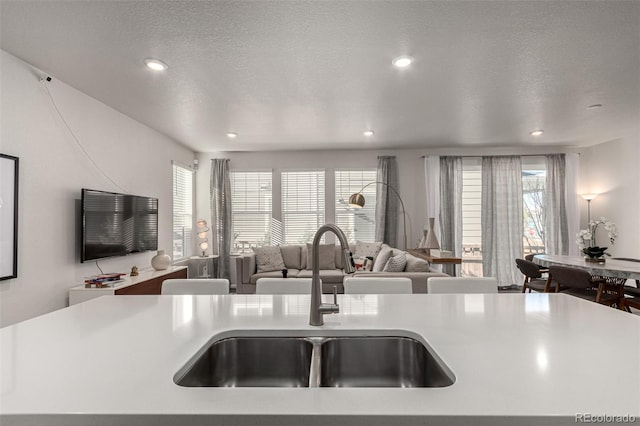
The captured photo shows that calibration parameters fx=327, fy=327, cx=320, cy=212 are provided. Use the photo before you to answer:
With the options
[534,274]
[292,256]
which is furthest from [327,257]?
[534,274]

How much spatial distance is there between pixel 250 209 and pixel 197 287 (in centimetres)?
452

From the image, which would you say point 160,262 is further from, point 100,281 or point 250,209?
point 250,209

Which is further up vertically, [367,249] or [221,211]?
[221,211]

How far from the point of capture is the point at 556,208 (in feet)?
20.3

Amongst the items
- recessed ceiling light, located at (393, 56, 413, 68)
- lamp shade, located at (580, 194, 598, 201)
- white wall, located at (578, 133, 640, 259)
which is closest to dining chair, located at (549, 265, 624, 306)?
white wall, located at (578, 133, 640, 259)

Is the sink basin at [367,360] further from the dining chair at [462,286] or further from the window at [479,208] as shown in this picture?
the window at [479,208]

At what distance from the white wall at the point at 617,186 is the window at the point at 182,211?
24.6ft

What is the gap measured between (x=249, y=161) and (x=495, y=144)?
467 centimetres

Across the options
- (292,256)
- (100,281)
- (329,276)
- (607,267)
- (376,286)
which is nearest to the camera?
(376,286)

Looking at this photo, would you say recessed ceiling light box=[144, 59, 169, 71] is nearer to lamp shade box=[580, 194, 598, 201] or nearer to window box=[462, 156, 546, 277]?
window box=[462, 156, 546, 277]

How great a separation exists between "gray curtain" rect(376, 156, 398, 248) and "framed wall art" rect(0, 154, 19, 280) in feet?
16.6

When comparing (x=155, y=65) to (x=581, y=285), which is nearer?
(x=155, y=65)

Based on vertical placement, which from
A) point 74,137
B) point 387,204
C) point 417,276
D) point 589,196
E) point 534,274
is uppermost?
point 74,137

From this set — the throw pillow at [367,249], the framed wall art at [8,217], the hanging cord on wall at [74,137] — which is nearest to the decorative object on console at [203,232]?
the hanging cord on wall at [74,137]
